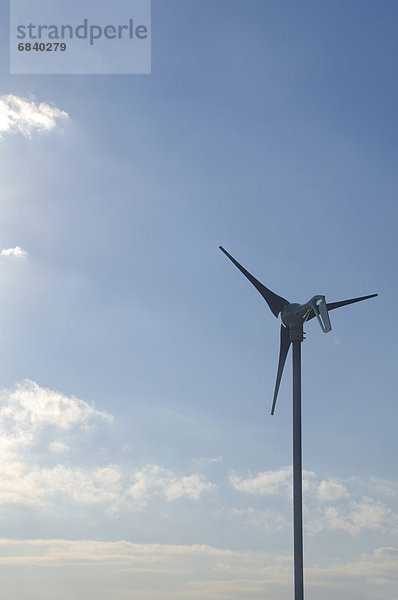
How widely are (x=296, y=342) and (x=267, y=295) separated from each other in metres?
6.87

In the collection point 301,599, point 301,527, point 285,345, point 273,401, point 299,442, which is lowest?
point 301,599

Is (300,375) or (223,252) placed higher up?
(223,252)

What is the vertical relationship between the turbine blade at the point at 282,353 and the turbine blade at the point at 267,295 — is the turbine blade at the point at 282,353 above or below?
below

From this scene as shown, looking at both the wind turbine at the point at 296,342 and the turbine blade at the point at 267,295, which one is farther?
the turbine blade at the point at 267,295

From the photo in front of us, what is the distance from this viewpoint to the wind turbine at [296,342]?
69.2 meters

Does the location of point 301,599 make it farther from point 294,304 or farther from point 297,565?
point 294,304

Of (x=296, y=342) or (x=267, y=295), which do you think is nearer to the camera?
(x=296, y=342)

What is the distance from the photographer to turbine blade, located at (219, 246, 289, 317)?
79188 millimetres

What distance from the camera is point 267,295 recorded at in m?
79.9

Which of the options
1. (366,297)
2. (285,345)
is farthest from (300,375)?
(366,297)

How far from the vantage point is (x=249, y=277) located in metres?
81.9

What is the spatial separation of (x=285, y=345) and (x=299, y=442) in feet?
37.0

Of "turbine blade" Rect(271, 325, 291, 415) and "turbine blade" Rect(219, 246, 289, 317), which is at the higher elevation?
"turbine blade" Rect(219, 246, 289, 317)

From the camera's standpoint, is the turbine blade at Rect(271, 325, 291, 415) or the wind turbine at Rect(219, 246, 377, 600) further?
the turbine blade at Rect(271, 325, 291, 415)
